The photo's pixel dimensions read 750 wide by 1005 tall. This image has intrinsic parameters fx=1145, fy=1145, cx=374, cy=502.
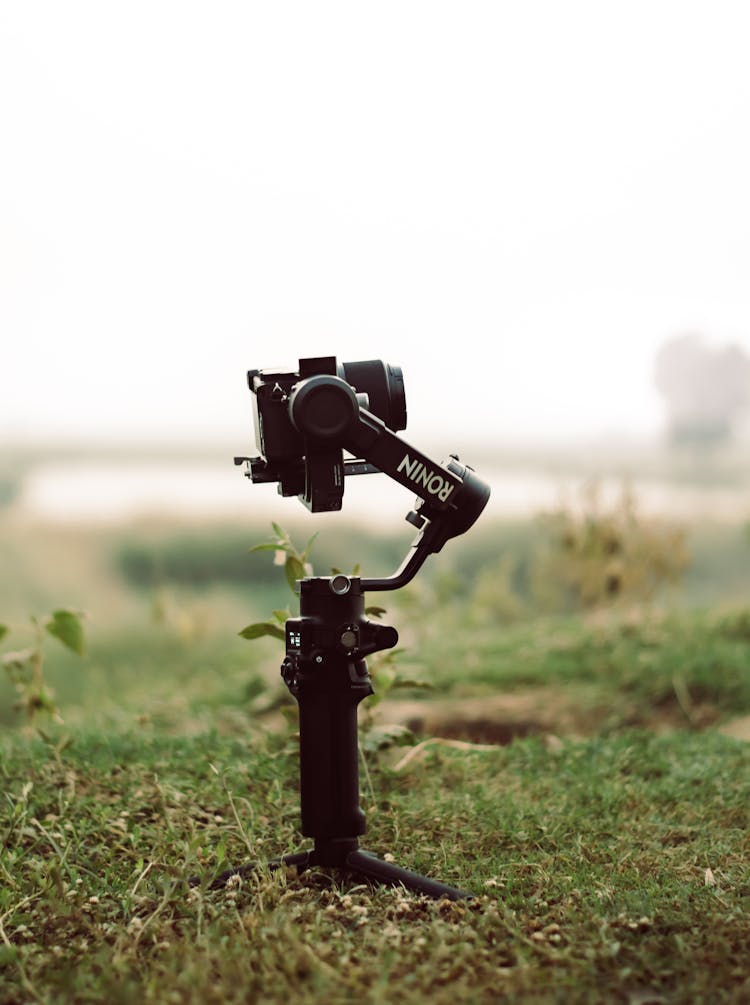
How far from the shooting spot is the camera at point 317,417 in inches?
115

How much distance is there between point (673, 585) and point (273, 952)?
538 centimetres

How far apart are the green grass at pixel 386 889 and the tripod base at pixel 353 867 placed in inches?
1.6

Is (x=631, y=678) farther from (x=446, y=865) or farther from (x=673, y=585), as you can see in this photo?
(x=446, y=865)

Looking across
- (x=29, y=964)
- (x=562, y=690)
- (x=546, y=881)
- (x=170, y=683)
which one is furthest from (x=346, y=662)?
(x=170, y=683)

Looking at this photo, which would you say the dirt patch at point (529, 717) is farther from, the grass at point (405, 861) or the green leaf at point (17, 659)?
the green leaf at point (17, 659)

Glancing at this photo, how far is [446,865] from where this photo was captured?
3.27 meters

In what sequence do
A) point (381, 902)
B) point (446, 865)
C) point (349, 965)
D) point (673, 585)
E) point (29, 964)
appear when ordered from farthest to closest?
point (673, 585), point (446, 865), point (381, 902), point (29, 964), point (349, 965)

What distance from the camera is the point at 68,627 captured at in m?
4.26

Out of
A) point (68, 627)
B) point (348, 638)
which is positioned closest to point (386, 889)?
point (348, 638)

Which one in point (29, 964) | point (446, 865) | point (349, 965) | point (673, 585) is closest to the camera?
point (349, 965)

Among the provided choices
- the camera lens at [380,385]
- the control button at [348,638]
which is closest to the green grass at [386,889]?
the control button at [348,638]

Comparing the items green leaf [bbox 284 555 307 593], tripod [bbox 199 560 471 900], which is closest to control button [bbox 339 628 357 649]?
tripod [bbox 199 560 471 900]

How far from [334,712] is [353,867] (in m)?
0.43

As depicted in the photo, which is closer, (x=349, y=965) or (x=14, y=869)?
(x=349, y=965)
